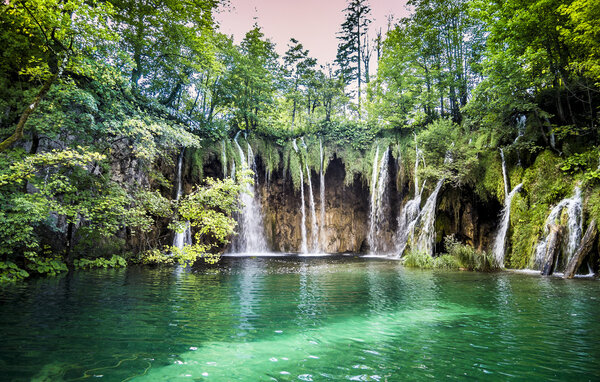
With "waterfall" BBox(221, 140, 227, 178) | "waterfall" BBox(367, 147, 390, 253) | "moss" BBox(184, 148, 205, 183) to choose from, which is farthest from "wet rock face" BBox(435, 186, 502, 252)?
"moss" BBox(184, 148, 205, 183)

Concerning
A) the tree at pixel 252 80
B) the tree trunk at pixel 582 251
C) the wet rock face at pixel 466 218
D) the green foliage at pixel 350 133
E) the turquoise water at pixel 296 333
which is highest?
the tree at pixel 252 80

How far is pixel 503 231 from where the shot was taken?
39.6 ft

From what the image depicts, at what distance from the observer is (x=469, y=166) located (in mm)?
14016

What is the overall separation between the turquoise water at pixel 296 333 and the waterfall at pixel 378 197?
46.0 ft

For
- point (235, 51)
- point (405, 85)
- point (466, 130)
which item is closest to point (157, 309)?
point (466, 130)

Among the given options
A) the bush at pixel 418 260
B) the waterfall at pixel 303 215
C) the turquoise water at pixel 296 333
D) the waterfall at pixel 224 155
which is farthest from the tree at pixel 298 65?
the turquoise water at pixel 296 333

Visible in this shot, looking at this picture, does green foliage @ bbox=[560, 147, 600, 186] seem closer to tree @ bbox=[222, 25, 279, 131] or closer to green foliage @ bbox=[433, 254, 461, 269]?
green foliage @ bbox=[433, 254, 461, 269]

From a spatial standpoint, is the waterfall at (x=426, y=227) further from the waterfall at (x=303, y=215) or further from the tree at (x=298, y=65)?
the tree at (x=298, y=65)

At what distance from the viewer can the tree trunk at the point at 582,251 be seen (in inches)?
339

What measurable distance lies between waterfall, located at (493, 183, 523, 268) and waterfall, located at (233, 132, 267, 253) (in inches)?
558

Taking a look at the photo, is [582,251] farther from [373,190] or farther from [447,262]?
[373,190]

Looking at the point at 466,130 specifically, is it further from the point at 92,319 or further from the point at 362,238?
the point at 92,319

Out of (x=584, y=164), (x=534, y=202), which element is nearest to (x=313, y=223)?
(x=534, y=202)

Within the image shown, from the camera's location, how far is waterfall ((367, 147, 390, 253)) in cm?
2112
